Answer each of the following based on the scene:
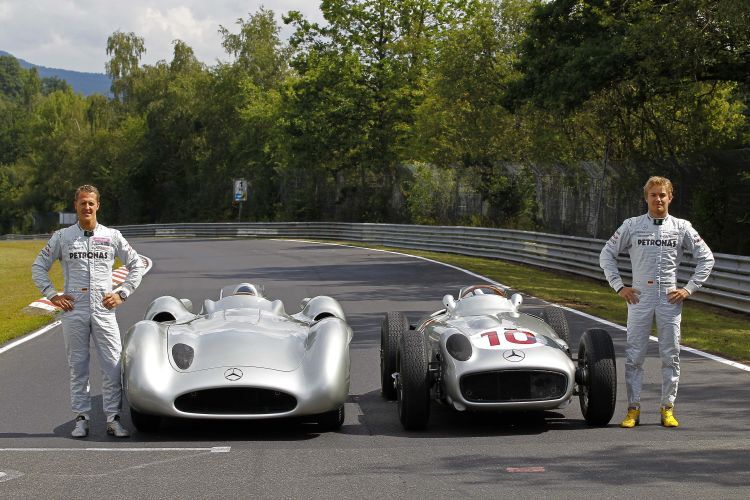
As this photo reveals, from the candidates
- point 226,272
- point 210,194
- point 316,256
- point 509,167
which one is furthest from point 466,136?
point 210,194

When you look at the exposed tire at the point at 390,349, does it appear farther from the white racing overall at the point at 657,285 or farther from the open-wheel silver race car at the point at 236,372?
the white racing overall at the point at 657,285

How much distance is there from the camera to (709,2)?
2238cm

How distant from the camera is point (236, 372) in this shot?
316 inches

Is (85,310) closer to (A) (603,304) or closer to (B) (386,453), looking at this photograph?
(B) (386,453)

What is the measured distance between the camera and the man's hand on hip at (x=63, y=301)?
849cm

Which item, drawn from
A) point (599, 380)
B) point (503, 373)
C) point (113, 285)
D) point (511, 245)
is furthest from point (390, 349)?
point (511, 245)

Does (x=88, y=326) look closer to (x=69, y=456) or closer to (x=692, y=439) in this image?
(x=69, y=456)

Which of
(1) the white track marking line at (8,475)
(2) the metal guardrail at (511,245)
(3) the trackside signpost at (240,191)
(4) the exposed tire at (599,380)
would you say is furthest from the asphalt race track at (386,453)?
(3) the trackside signpost at (240,191)

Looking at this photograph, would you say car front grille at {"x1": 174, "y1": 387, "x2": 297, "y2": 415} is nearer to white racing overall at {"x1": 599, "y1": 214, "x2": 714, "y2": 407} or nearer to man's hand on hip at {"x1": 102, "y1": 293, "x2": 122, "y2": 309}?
man's hand on hip at {"x1": 102, "y1": 293, "x2": 122, "y2": 309}

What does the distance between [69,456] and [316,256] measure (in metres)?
28.8

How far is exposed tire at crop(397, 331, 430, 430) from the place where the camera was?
835 centimetres

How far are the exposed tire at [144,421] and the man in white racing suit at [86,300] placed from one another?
5.4 inches

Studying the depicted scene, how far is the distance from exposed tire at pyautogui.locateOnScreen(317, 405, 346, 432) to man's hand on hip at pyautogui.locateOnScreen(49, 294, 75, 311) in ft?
6.73

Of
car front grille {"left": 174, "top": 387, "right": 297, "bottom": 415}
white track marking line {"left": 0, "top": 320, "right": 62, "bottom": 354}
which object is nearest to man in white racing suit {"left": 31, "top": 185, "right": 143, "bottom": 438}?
car front grille {"left": 174, "top": 387, "right": 297, "bottom": 415}
